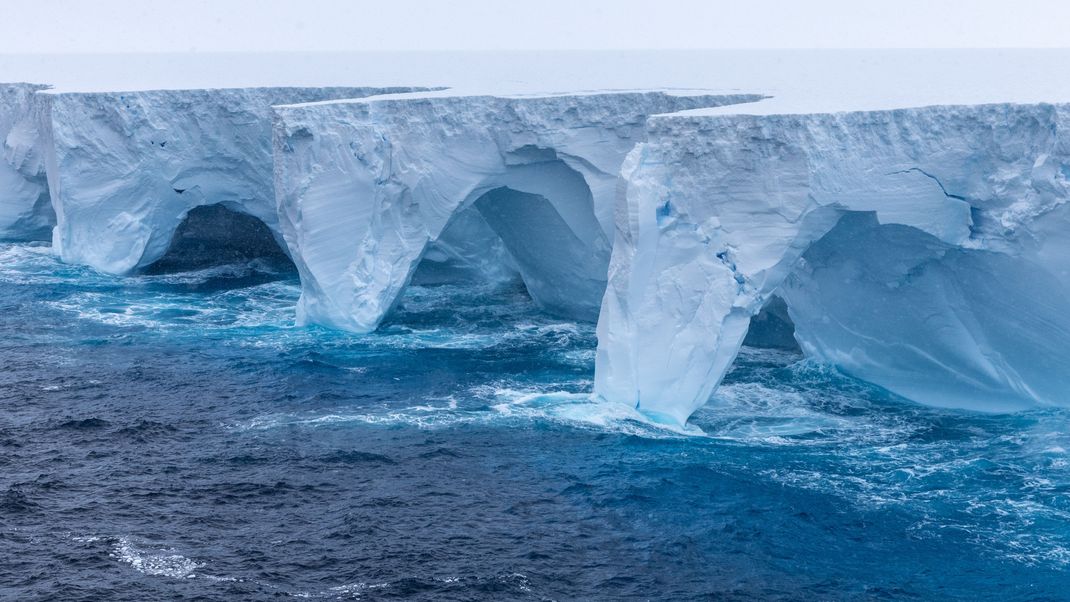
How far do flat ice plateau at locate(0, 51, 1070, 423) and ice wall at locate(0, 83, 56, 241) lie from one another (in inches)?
153

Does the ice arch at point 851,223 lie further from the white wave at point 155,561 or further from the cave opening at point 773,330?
the white wave at point 155,561

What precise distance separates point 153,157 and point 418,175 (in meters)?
7.11

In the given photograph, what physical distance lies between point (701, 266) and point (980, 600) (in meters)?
5.94

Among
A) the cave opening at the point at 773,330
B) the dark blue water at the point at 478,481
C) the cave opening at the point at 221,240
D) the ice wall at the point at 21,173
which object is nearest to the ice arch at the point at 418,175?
the dark blue water at the point at 478,481

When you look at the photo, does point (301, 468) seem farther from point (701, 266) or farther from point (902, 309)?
point (902, 309)

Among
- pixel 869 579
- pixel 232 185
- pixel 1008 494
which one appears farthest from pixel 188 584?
pixel 232 185

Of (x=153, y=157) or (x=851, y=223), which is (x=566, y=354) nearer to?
(x=851, y=223)

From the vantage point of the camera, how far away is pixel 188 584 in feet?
33.9

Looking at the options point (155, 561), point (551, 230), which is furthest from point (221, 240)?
point (155, 561)

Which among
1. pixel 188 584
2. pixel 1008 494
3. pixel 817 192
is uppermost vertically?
pixel 817 192

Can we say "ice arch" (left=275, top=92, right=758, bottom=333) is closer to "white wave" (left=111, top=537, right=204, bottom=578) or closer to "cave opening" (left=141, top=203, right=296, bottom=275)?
"cave opening" (left=141, top=203, right=296, bottom=275)

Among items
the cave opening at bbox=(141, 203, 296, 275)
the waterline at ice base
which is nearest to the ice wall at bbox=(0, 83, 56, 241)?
the cave opening at bbox=(141, 203, 296, 275)

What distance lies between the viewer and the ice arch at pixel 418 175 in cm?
1864

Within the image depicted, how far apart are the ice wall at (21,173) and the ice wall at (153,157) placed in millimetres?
3237
